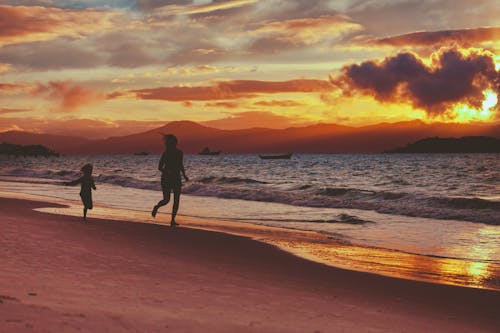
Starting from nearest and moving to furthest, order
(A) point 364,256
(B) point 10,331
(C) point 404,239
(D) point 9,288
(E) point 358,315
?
(B) point 10,331
(D) point 9,288
(E) point 358,315
(A) point 364,256
(C) point 404,239

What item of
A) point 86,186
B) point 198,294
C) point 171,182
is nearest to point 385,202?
point 171,182

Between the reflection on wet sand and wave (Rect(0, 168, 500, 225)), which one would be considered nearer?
the reflection on wet sand

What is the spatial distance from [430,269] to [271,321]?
534 centimetres

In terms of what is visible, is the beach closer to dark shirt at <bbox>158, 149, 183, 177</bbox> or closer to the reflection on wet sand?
the reflection on wet sand

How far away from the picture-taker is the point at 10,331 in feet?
13.0

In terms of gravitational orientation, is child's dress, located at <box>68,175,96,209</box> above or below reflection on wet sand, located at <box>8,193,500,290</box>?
above

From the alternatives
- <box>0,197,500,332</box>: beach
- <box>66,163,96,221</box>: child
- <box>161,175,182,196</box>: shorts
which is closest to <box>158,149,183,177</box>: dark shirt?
<box>161,175,182,196</box>: shorts

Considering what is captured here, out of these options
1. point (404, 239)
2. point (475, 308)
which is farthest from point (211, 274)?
point (404, 239)

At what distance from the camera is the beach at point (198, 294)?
4.68 metres

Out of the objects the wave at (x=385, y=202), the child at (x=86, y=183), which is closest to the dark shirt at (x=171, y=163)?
the child at (x=86, y=183)

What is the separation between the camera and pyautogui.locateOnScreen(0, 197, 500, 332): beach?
4680mm

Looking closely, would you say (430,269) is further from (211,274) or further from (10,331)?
(10,331)

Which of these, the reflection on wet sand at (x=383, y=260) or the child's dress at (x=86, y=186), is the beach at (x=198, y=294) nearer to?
the reflection on wet sand at (x=383, y=260)

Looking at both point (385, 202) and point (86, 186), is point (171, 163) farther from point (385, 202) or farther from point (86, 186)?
point (385, 202)
